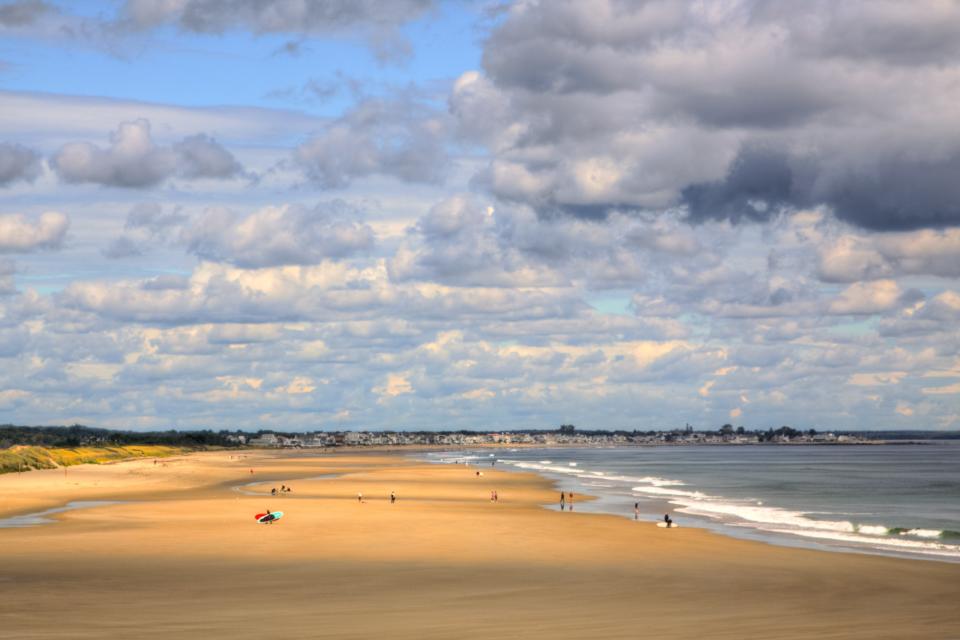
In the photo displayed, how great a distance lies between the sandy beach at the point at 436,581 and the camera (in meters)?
25.1

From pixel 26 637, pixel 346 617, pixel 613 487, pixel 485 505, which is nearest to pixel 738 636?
pixel 346 617

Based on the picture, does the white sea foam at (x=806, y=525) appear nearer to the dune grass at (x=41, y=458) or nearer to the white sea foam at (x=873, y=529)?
the white sea foam at (x=873, y=529)

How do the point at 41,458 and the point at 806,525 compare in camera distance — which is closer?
the point at 806,525

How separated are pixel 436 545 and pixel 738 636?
846 inches

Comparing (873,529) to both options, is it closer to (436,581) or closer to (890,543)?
(890,543)

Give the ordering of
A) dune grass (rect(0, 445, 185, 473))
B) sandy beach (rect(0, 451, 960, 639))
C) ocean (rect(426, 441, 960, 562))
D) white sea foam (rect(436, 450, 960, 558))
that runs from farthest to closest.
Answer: dune grass (rect(0, 445, 185, 473)) → ocean (rect(426, 441, 960, 562)) → white sea foam (rect(436, 450, 960, 558)) → sandy beach (rect(0, 451, 960, 639))

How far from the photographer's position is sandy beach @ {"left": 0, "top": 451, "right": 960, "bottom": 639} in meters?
25.1

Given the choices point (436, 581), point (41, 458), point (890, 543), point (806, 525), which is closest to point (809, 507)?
point (806, 525)

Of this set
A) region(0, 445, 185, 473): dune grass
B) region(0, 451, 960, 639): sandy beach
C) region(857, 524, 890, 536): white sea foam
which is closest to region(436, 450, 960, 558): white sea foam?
region(857, 524, 890, 536): white sea foam

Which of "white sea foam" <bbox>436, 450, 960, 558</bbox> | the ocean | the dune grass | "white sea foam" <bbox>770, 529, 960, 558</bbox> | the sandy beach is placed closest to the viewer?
the sandy beach

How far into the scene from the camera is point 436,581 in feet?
109

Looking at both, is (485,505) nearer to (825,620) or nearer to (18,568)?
(18,568)

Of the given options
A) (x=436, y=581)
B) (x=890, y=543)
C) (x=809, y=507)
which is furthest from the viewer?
(x=809, y=507)

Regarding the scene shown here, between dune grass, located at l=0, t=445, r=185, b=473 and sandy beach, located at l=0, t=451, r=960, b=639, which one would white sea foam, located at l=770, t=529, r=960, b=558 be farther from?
dune grass, located at l=0, t=445, r=185, b=473
